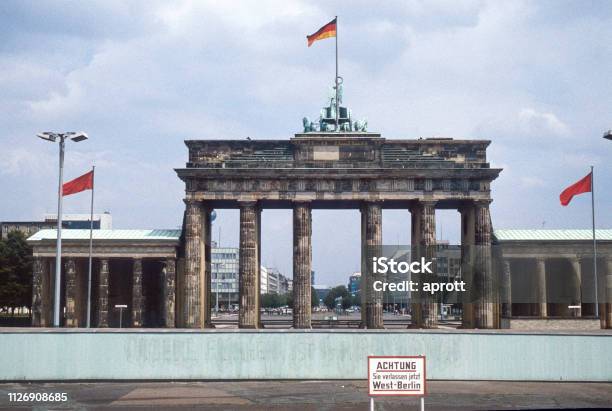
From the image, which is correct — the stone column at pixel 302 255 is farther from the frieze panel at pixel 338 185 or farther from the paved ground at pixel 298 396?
the paved ground at pixel 298 396

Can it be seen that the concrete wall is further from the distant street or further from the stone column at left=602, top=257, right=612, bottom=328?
the distant street

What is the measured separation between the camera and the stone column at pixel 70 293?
7312 cm

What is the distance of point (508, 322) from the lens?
6744cm

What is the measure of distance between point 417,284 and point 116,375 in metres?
42.5

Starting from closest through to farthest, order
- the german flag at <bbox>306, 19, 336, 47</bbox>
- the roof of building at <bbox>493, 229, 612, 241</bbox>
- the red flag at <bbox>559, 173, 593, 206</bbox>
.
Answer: the red flag at <bbox>559, 173, 593, 206</bbox> < the roof of building at <bbox>493, 229, 612, 241</bbox> < the german flag at <bbox>306, 19, 336, 47</bbox>

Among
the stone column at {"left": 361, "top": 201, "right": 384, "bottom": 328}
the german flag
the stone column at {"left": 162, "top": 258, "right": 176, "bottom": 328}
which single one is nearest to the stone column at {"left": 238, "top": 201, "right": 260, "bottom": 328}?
the stone column at {"left": 162, "top": 258, "right": 176, "bottom": 328}

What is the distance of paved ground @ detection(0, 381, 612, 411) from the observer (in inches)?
1027

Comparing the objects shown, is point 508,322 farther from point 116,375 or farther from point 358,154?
point 116,375

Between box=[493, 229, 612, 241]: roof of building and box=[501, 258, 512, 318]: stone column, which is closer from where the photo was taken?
box=[493, 229, 612, 241]: roof of building

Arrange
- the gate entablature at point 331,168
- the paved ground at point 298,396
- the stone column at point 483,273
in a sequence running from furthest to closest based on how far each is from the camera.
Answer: the gate entablature at point 331,168, the stone column at point 483,273, the paved ground at point 298,396

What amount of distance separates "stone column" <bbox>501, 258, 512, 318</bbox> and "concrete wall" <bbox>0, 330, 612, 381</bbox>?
4179 centimetres

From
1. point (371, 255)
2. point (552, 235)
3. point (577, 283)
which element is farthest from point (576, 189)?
point (371, 255)

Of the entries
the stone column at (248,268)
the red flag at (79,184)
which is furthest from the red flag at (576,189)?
the red flag at (79,184)

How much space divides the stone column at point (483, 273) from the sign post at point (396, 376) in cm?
5211
